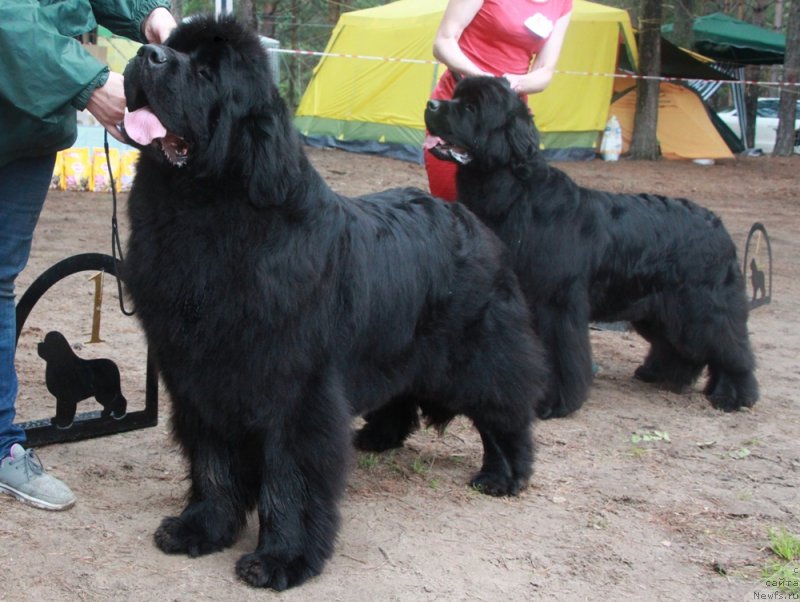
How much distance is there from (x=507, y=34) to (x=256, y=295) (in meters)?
2.51

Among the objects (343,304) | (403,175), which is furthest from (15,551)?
(403,175)

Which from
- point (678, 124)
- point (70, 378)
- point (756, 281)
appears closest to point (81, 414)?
point (70, 378)

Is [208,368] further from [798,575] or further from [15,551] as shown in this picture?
[798,575]

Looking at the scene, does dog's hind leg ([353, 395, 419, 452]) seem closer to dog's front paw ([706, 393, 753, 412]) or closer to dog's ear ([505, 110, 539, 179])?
dog's ear ([505, 110, 539, 179])

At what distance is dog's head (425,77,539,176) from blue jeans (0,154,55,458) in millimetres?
1913

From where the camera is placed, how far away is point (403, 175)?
541 inches

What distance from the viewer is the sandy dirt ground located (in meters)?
2.94

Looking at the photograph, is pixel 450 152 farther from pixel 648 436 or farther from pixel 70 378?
pixel 70 378

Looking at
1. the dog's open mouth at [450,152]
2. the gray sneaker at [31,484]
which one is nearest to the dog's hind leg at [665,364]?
→ the dog's open mouth at [450,152]

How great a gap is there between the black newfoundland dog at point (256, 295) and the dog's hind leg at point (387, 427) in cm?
67

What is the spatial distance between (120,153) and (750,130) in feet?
52.7

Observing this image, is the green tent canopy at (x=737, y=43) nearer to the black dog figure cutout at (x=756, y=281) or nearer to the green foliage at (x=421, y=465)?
the black dog figure cutout at (x=756, y=281)

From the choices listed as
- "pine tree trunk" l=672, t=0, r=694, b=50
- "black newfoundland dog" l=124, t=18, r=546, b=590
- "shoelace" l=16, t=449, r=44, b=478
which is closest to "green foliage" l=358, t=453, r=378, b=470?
"black newfoundland dog" l=124, t=18, r=546, b=590

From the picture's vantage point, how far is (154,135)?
259cm
